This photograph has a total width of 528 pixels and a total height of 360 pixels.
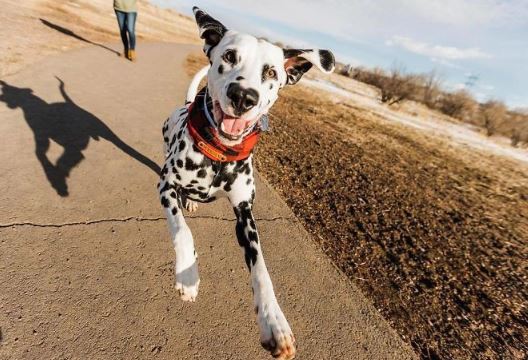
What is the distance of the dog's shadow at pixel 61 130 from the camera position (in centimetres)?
440

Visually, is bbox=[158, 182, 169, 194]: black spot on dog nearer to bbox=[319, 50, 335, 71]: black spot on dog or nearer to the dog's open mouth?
the dog's open mouth

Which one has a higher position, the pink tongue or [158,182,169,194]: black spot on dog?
the pink tongue

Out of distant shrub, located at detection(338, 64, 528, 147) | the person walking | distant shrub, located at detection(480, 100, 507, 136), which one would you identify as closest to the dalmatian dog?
the person walking

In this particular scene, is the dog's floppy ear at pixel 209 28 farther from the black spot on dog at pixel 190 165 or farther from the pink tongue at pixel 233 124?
the black spot on dog at pixel 190 165

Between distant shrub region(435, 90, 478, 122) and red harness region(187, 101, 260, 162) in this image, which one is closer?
red harness region(187, 101, 260, 162)

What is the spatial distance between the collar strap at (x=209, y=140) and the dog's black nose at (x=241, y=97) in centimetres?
43

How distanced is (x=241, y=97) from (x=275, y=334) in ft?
5.94

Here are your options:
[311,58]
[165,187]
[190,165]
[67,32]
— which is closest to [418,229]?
[311,58]

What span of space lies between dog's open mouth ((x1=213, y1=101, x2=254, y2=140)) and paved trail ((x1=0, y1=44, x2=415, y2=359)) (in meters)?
1.52

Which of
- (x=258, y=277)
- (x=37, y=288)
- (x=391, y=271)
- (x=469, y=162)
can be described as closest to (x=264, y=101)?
(x=258, y=277)

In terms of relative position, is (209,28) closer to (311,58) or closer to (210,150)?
(311,58)

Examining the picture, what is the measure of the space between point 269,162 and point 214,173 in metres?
3.57

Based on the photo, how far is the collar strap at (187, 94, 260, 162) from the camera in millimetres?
3023

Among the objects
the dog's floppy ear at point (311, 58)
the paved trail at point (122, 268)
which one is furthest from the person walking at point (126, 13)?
the dog's floppy ear at point (311, 58)
